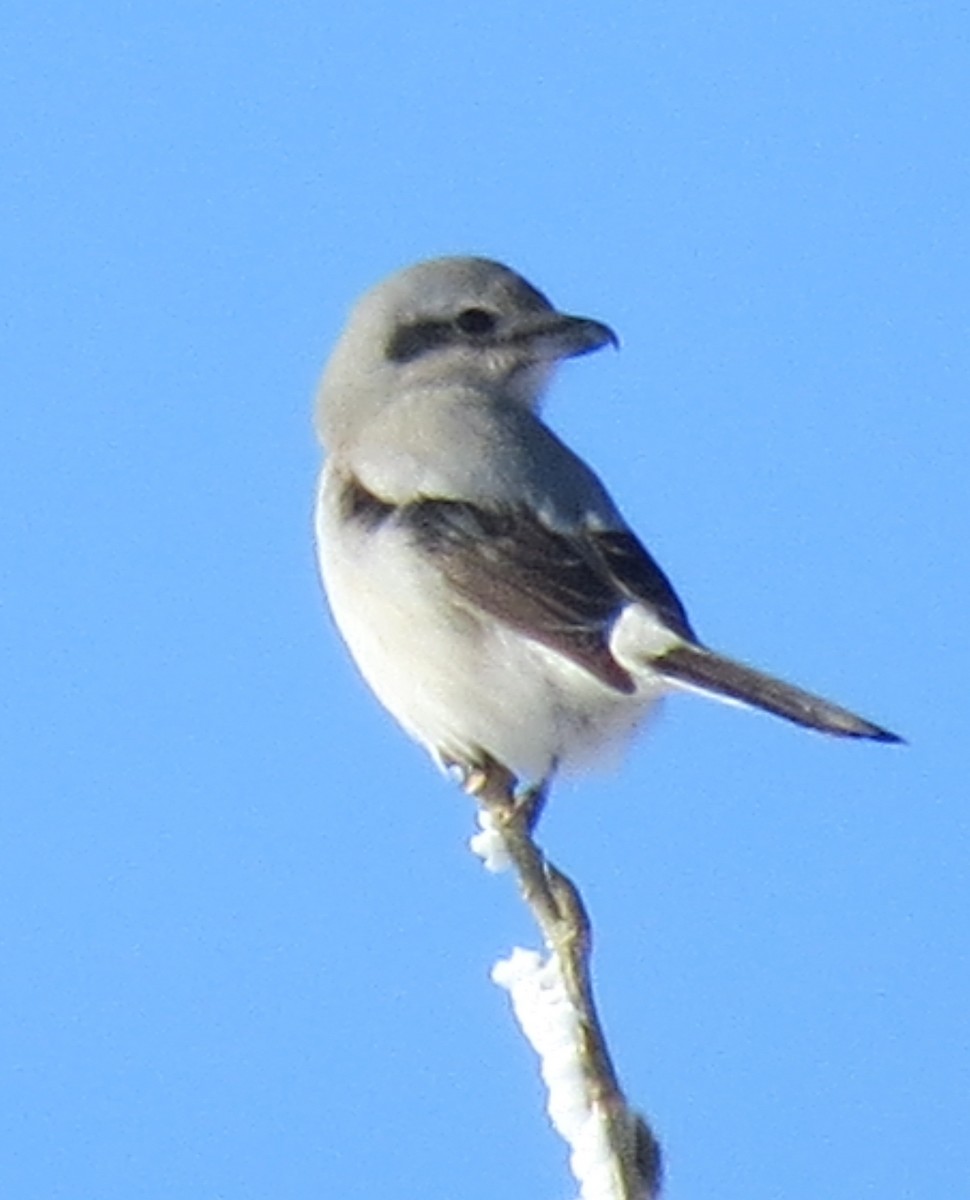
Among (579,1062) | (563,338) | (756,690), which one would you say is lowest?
(579,1062)

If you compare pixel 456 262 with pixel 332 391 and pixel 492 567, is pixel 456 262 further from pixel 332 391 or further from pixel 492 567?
pixel 492 567

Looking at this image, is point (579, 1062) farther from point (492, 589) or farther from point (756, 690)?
point (492, 589)

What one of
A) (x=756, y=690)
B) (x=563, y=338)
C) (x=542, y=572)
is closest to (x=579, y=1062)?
(x=756, y=690)

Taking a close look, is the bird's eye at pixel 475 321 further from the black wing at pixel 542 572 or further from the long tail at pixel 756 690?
the long tail at pixel 756 690

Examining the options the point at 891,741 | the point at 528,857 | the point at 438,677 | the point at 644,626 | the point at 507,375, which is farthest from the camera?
the point at 507,375

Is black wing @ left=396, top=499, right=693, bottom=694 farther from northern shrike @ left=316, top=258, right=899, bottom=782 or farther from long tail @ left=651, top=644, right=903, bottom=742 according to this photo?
long tail @ left=651, top=644, right=903, bottom=742

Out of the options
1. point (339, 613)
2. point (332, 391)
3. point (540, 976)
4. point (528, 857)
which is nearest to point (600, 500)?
point (339, 613)

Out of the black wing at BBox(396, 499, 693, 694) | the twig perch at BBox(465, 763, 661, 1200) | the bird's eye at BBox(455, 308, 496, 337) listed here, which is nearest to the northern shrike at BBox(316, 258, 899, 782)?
the black wing at BBox(396, 499, 693, 694)

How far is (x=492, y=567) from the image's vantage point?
398cm

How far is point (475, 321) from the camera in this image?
4.69 m

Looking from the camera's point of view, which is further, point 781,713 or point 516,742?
point 516,742

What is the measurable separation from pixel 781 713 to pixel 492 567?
973 mm

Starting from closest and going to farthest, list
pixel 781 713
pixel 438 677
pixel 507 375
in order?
pixel 781 713
pixel 438 677
pixel 507 375

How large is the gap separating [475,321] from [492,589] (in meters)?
0.85
